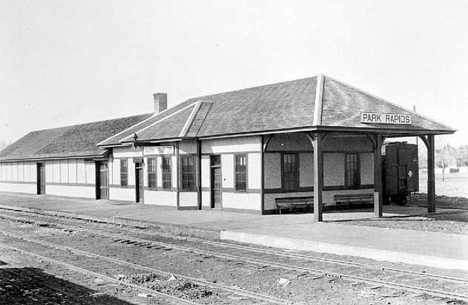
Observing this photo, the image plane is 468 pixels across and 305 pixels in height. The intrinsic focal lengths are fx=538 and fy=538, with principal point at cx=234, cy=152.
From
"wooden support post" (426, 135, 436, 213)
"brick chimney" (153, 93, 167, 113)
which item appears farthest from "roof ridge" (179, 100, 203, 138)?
"wooden support post" (426, 135, 436, 213)

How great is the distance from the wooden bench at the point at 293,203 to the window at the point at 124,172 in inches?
421

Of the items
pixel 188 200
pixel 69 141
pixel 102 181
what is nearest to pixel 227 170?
pixel 188 200

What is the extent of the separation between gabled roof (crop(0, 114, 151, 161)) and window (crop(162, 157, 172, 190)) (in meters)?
6.79

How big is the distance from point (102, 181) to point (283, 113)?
15.4 m

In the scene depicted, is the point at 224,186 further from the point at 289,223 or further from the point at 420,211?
the point at 420,211

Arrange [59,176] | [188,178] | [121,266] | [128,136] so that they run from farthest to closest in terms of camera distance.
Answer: [59,176], [128,136], [188,178], [121,266]

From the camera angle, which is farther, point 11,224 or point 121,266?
point 11,224

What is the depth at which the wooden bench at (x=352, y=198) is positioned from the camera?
22.0m

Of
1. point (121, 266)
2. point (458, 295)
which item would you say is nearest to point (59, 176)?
point (121, 266)

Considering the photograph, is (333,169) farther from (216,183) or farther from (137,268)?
(137,268)

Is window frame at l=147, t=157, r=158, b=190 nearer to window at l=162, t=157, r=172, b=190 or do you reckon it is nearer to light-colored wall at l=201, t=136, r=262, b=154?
window at l=162, t=157, r=172, b=190

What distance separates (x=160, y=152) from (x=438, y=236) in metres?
13.9

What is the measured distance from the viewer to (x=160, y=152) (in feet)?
80.0

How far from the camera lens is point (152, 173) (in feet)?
83.1
